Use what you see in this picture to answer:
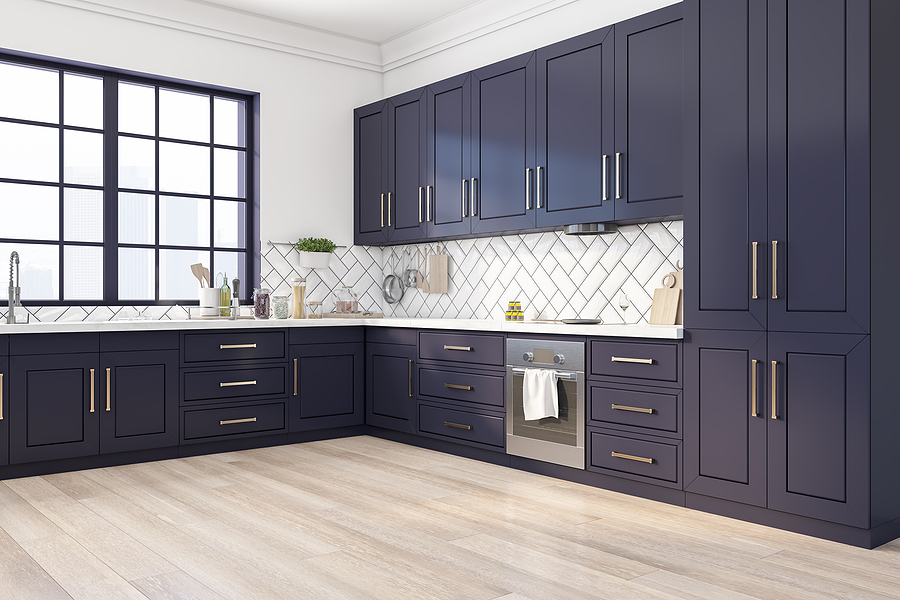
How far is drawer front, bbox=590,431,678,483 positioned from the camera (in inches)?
130

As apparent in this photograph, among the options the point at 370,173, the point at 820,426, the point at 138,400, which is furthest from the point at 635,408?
the point at 370,173

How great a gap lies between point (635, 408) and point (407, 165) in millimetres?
2436

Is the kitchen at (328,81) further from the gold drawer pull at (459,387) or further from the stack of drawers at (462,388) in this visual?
the gold drawer pull at (459,387)

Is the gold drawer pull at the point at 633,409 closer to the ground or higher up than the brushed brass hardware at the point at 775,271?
closer to the ground

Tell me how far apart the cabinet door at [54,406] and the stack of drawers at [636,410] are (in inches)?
101

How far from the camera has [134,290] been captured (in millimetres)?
4746

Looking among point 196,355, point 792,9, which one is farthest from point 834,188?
point 196,355

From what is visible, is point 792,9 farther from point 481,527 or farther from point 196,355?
point 196,355

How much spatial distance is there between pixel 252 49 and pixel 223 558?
3.66 m

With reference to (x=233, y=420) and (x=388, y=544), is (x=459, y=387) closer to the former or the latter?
(x=233, y=420)

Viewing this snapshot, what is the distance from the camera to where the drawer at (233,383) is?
14.3 ft

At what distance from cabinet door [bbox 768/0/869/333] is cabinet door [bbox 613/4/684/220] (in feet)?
1.77

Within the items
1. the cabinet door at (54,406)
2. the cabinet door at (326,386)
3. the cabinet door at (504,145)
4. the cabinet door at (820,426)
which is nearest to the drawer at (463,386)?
the cabinet door at (326,386)

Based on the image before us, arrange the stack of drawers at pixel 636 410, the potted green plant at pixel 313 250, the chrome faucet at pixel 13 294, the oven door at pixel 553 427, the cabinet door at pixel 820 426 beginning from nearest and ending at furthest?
the cabinet door at pixel 820 426
the stack of drawers at pixel 636 410
the oven door at pixel 553 427
the chrome faucet at pixel 13 294
the potted green plant at pixel 313 250
